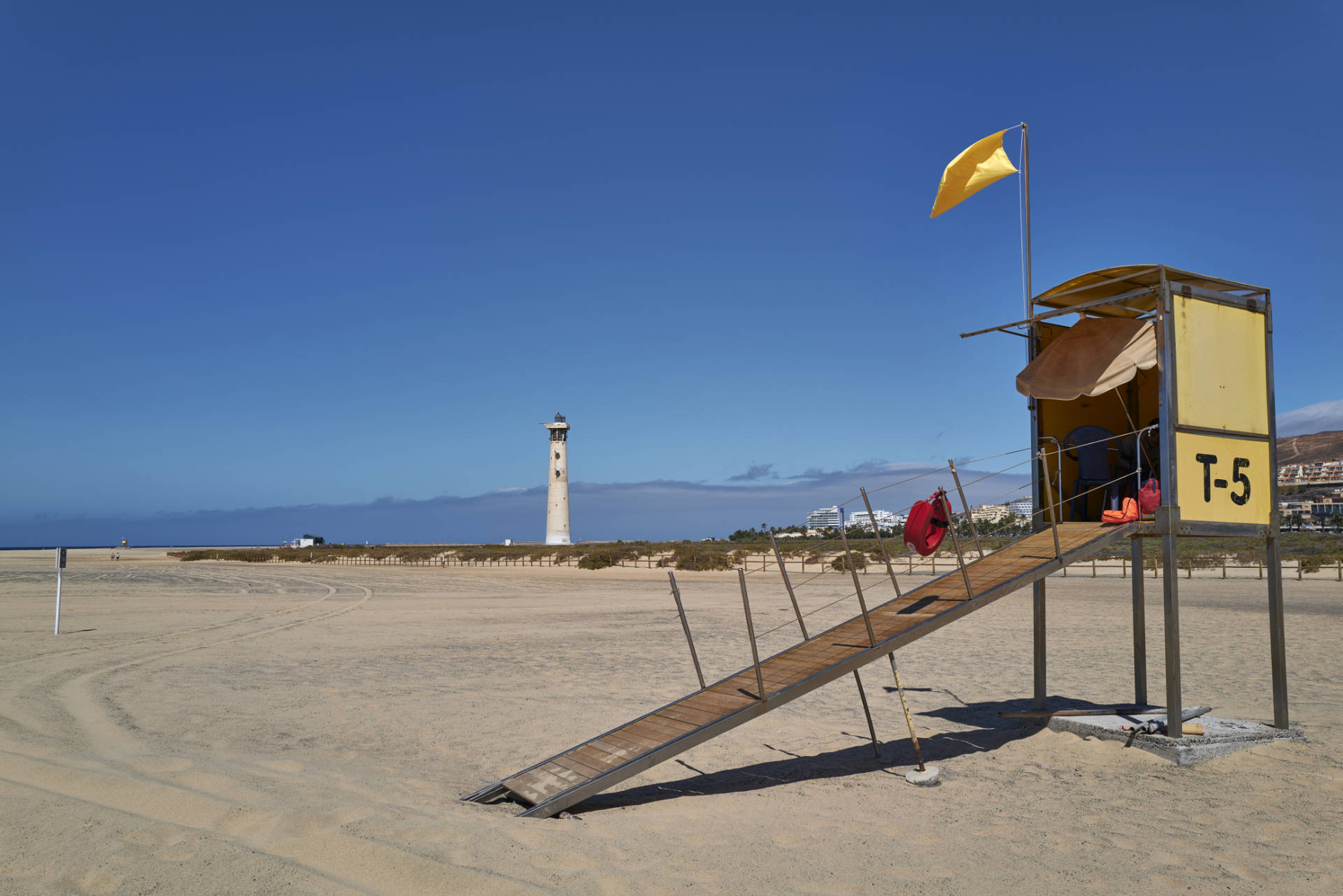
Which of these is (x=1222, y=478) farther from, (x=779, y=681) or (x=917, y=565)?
(x=917, y=565)

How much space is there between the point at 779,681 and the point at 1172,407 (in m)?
4.54

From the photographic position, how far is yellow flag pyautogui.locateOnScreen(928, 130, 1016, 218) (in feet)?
32.0

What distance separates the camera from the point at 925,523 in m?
8.34

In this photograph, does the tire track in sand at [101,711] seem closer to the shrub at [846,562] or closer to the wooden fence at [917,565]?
the wooden fence at [917,565]

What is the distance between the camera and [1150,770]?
7.42m

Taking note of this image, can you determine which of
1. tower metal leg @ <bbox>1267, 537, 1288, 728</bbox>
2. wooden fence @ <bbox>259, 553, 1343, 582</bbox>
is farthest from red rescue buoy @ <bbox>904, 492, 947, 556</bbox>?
wooden fence @ <bbox>259, 553, 1343, 582</bbox>

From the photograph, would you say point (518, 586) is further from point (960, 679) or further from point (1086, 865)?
point (1086, 865)

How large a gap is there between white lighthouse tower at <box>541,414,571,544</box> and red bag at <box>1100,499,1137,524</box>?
2500 inches

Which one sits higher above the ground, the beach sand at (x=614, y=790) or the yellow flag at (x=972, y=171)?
the yellow flag at (x=972, y=171)

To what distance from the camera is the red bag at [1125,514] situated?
320 inches

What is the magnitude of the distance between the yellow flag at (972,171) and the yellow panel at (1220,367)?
8.98ft

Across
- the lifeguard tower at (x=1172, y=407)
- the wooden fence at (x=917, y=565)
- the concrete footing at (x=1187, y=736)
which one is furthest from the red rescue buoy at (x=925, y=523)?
the wooden fence at (x=917, y=565)

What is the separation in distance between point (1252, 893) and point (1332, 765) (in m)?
3.69

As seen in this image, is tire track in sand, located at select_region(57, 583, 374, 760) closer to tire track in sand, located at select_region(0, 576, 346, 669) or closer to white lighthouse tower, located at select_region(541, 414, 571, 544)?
tire track in sand, located at select_region(0, 576, 346, 669)
